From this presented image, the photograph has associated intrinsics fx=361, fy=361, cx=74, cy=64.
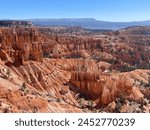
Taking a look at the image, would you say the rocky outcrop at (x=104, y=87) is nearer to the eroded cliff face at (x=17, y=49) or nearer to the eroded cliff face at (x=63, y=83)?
the eroded cliff face at (x=63, y=83)

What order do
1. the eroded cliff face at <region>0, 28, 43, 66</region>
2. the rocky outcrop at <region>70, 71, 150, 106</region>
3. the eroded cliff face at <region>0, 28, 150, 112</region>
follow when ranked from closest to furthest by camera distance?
the eroded cliff face at <region>0, 28, 150, 112</region> < the rocky outcrop at <region>70, 71, 150, 106</region> < the eroded cliff face at <region>0, 28, 43, 66</region>

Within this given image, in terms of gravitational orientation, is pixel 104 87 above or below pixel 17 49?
below

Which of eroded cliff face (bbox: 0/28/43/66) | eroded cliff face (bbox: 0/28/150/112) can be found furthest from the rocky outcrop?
eroded cliff face (bbox: 0/28/43/66)

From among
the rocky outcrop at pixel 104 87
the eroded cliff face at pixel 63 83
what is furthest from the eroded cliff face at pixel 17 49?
the rocky outcrop at pixel 104 87

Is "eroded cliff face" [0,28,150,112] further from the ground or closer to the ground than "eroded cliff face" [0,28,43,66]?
closer to the ground

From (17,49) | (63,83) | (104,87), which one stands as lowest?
(63,83)

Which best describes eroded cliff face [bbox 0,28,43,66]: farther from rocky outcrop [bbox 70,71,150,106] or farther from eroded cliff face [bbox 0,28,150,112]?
rocky outcrop [bbox 70,71,150,106]

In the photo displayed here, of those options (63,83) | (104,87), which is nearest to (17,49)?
(63,83)

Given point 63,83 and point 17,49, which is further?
point 17,49

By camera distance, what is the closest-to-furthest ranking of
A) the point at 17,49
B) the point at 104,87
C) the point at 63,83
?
1. the point at 104,87
2. the point at 63,83
3. the point at 17,49

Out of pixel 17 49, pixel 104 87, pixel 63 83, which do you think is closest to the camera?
pixel 104 87

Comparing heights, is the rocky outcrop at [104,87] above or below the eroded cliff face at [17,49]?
below

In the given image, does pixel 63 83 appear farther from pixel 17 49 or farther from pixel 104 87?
pixel 17 49
